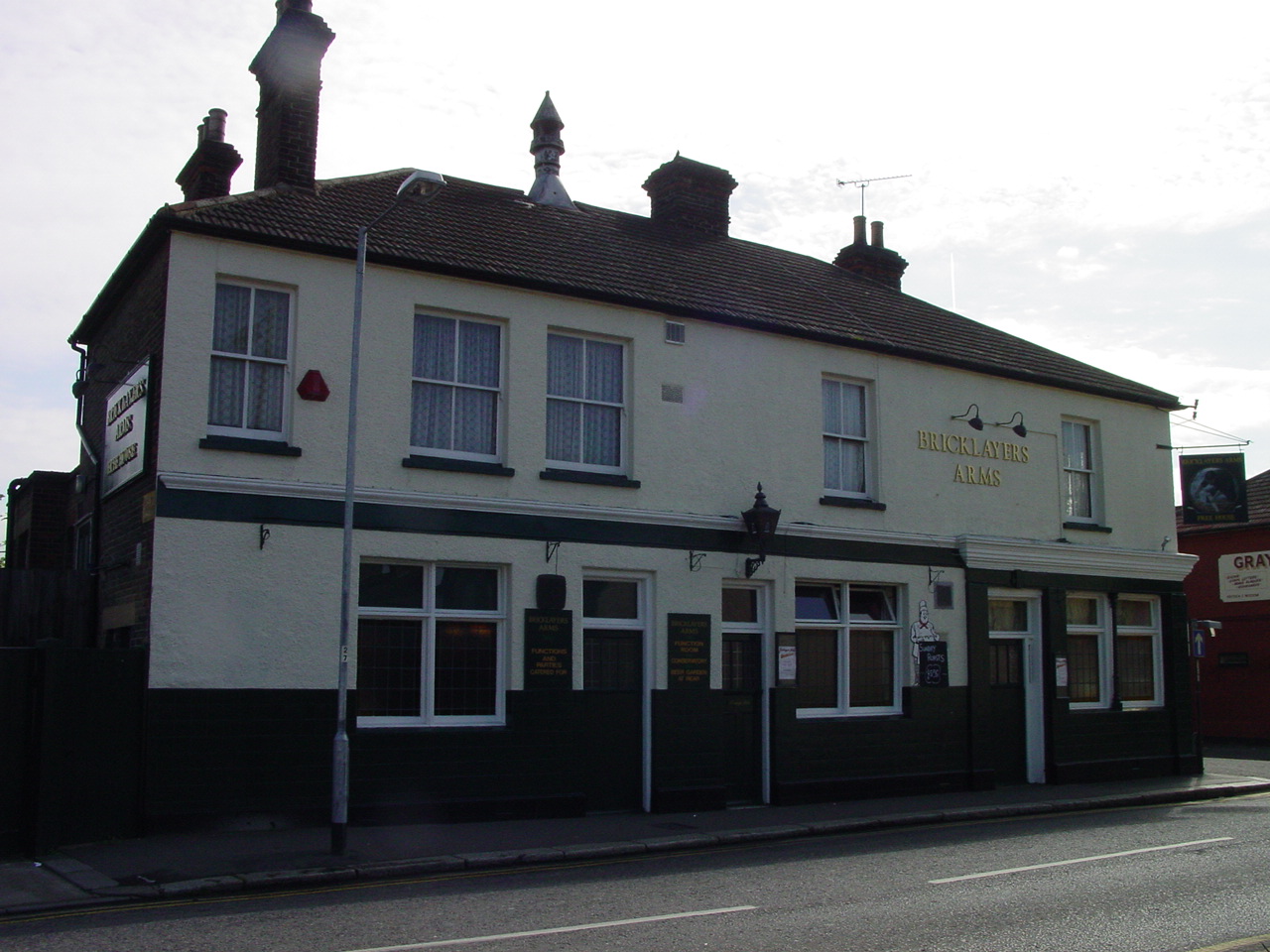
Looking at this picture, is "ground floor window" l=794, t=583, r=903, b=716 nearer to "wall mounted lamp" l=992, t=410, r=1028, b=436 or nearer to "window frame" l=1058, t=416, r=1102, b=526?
"wall mounted lamp" l=992, t=410, r=1028, b=436

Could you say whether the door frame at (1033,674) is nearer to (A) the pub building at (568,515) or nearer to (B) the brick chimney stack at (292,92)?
(A) the pub building at (568,515)

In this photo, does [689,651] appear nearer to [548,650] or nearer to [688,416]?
[548,650]

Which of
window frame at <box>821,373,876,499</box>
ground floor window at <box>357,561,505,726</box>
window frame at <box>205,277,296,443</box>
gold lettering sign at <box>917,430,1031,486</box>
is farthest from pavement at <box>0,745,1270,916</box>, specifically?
gold lettering sign at <box>917,430,1031,486</box>

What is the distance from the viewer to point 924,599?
1844 centimetres

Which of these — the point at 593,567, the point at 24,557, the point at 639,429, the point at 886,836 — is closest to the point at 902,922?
the point at 886,836

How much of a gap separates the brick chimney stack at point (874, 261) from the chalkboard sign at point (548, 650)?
11.0m

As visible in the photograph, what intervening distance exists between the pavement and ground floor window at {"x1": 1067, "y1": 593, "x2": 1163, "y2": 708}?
118 inches

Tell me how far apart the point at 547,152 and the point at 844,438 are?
22.3ft

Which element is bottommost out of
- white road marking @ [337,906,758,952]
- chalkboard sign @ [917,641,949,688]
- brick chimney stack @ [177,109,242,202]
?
white road marking @ [337,906,758,952]

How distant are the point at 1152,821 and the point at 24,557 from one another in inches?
729

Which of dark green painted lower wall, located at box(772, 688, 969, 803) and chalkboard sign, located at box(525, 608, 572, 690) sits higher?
chalkboard sign, located at box(525, 608, 572, 690)

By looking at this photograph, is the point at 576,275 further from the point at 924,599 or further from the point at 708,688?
the point at 924,599

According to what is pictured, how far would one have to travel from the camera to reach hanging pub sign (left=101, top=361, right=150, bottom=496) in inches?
543

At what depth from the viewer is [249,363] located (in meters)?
13.9
